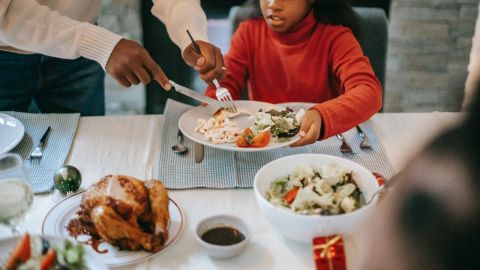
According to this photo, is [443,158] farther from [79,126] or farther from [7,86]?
[7,86]

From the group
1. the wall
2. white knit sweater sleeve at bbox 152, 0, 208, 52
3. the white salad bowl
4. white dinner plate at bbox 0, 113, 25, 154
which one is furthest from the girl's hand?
the wall

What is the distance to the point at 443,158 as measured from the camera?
0.62 meters

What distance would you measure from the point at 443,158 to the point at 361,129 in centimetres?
85

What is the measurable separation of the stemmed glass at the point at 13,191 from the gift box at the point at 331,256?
22.1 inches

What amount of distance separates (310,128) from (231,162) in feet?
0.75

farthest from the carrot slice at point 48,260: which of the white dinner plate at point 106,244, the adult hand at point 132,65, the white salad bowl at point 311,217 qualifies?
the adult hand at point 132,65

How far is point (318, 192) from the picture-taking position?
0.99m

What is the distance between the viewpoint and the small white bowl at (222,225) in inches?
36.6

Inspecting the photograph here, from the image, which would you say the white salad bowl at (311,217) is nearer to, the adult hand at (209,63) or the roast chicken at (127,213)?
the roast chicken at (127,213)

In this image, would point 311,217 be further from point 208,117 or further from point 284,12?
point 284,12

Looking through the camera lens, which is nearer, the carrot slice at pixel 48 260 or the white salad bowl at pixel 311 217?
the carrot slice at pixel 48 260

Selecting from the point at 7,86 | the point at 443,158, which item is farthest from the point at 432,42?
the point at 443,158

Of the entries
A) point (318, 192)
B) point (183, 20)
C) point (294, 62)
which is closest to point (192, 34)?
point (183, 20)

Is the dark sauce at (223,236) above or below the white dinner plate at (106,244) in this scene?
above
